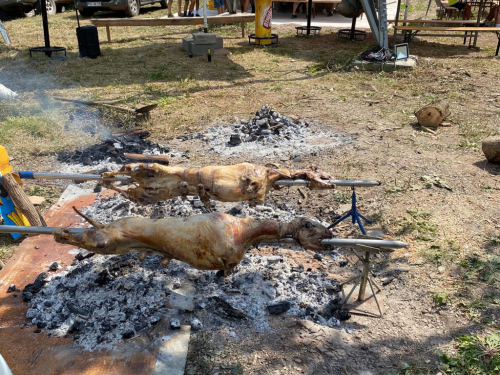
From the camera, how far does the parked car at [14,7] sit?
56.0 feet

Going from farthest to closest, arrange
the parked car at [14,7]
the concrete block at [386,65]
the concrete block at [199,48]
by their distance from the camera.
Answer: the parked car at [14,7]
the concrete block at [199,48]
the concrete block at [386,65]

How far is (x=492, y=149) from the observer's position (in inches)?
229

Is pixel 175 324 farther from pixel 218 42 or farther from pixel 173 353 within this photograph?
pixel 218 42

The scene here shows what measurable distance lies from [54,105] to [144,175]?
568 cm

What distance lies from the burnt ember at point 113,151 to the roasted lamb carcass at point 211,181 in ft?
8.48

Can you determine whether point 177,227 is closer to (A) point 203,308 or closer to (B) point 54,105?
A: (A) point 203,308

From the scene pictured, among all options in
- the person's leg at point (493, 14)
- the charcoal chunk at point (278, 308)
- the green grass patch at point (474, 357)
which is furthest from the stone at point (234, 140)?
the person's leg at point (493, 14)

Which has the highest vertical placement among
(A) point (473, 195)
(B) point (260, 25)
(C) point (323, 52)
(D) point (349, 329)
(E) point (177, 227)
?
(B) point (260, 25)

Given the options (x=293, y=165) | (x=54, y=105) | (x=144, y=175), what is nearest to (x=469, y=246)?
(x=293, y=165)

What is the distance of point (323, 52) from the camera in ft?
42.4

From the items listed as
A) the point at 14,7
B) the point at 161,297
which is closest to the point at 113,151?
the point at 161,297

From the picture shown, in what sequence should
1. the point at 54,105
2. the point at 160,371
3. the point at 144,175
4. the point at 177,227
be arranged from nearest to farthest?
the point at 160,371
the point at 177,227
the point at 144,175
the point at 54,105

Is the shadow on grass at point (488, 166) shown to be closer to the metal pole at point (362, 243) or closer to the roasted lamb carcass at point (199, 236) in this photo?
the metal pole at point (362, 243)

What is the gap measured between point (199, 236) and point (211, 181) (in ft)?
2.22
